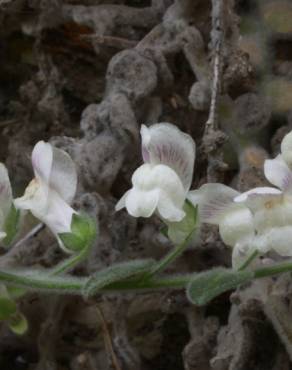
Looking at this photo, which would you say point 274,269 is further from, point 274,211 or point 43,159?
point 43,159

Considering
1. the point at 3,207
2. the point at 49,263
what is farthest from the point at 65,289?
the point at 49,263

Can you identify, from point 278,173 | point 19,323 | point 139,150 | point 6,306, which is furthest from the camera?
point 139,150

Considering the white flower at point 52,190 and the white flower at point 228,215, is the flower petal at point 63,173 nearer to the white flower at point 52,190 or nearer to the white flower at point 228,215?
the white flower at point 52,190

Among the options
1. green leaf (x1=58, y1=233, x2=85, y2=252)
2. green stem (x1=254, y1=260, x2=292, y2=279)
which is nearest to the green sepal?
green leaf (x1=58, y1=233, x2=85, y2=252)

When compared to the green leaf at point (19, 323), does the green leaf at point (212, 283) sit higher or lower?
higher

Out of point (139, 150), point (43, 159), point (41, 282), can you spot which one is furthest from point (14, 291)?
point (139, 150)

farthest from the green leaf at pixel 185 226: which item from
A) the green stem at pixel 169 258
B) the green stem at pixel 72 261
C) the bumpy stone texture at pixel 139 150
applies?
the bumpy stone texture at pixel 139 150
